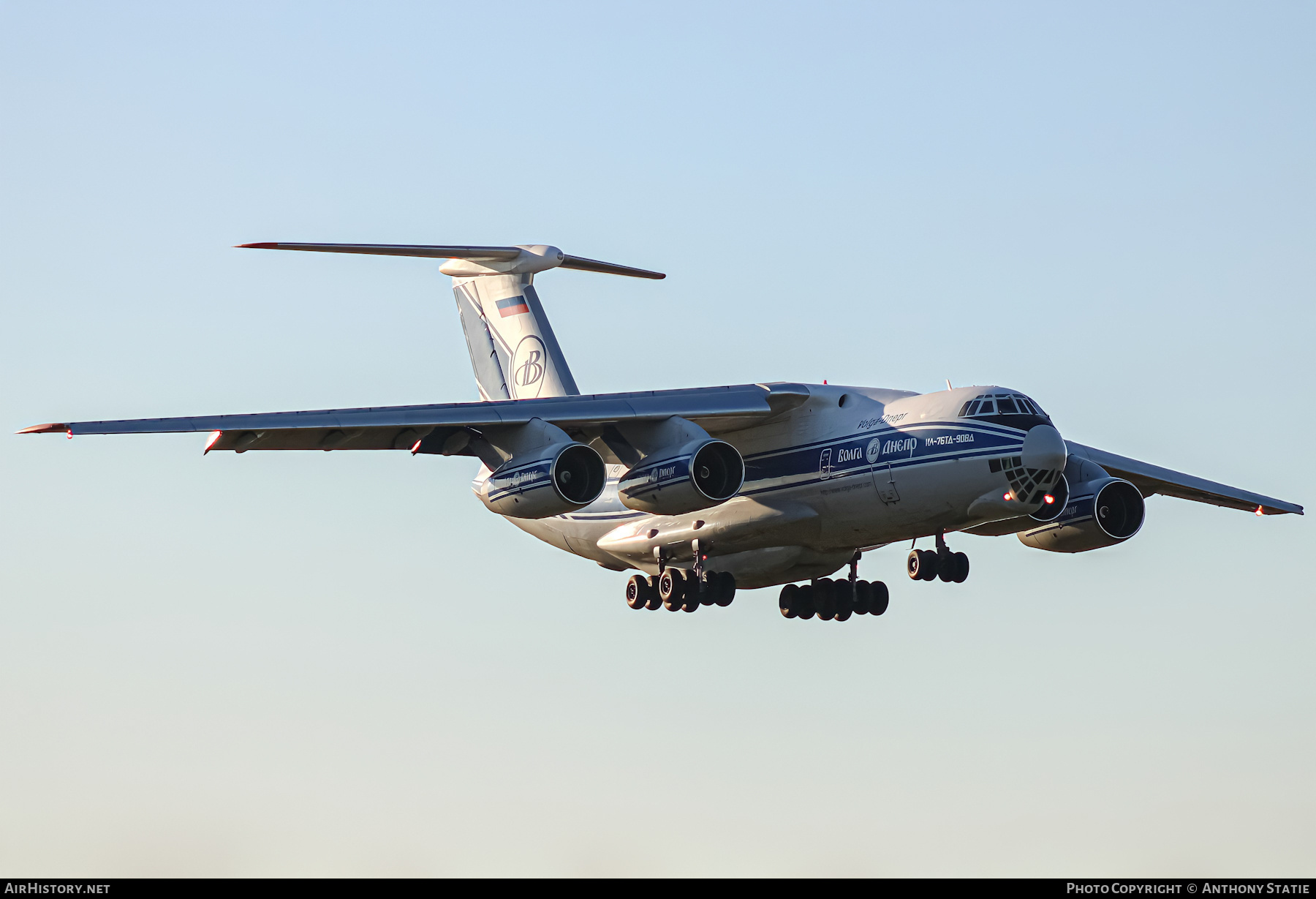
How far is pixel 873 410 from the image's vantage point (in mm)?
19203

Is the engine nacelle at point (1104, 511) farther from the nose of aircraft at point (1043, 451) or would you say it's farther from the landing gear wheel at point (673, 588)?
the landing gear wheel at point (673, 588)

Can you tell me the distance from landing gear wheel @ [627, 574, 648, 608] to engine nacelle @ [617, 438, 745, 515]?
2.22 meters

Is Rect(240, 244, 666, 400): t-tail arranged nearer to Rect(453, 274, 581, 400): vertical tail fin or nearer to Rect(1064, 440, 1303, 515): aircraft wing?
Rect(453, 274, 581, 400): vertical tail fin

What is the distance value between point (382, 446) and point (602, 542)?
315 centimetres

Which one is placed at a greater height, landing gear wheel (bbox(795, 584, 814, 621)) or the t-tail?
the t-tail

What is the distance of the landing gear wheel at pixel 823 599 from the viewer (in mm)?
21219

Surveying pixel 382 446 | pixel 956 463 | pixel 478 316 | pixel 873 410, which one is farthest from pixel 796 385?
pixel 478 316

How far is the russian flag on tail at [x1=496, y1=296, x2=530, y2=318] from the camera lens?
77.9 ft

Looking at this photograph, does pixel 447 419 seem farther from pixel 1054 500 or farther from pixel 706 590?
pixel 1054 500

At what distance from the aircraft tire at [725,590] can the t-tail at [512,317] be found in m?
3.74

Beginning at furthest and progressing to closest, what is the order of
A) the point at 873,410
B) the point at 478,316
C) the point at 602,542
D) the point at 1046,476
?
the point at 478,316
the point at 602,542
the point at 873,410
the point at 1046,476

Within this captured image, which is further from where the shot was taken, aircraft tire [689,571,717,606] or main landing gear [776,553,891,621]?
main landing gear [776,553,891,621]

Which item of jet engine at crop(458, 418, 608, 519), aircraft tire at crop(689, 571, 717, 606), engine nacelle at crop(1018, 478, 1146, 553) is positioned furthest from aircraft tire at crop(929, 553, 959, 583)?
jet engine at crop(458, 418, 608, 519)

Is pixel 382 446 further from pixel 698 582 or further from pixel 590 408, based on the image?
pixel 698 582
